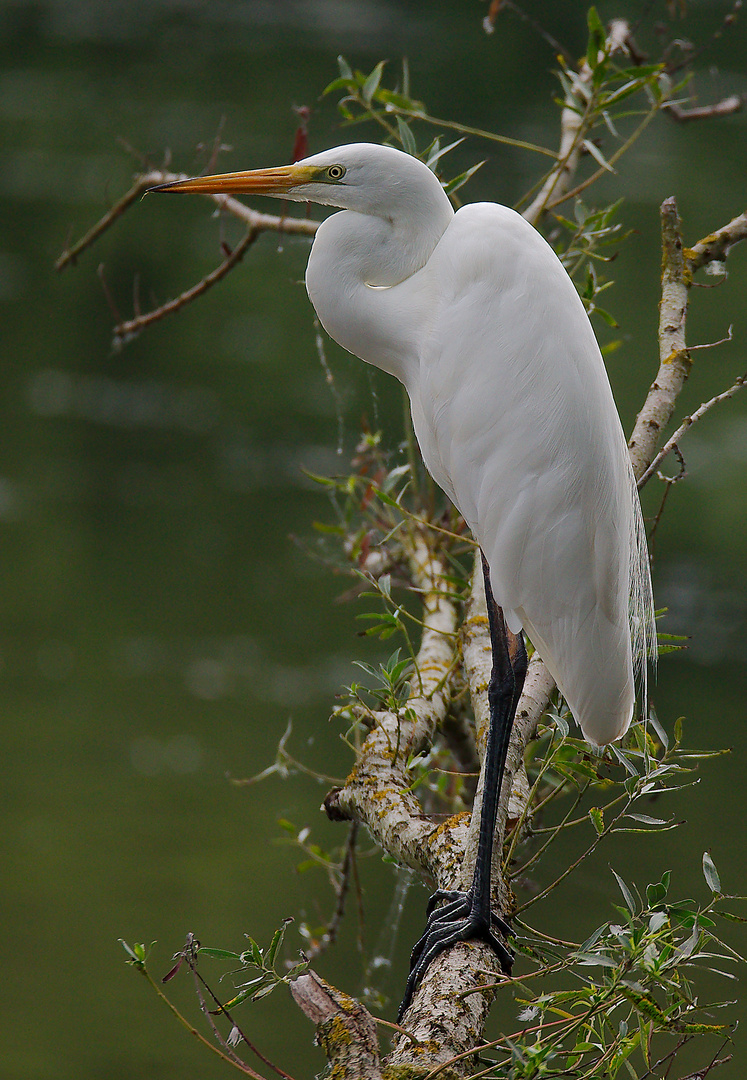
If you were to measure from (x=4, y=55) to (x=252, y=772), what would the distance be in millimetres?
8456

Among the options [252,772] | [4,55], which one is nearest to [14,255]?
[4,55]

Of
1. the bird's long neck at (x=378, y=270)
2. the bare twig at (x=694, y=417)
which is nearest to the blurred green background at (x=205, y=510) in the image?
the bird's long neck at (x=378, y=270)

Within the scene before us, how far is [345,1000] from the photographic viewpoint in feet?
3.41

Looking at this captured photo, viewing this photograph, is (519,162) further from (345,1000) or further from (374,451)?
(345,1000)

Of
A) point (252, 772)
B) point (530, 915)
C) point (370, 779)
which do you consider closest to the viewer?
point (370, 779)

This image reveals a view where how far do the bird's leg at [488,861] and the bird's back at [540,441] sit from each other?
9cm

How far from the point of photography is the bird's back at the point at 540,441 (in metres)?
1.34

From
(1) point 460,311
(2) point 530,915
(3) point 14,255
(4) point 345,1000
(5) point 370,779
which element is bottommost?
(2) point 530,915

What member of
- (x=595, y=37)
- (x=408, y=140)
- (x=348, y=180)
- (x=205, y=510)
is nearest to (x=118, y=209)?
(x=408, y=140)

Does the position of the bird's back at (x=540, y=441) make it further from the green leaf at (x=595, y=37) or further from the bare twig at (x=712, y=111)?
the bare twig at (x=712, y=111)

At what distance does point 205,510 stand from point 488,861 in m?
6.37

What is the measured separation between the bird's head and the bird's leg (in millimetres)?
530

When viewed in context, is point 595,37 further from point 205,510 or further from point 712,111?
point 205,510

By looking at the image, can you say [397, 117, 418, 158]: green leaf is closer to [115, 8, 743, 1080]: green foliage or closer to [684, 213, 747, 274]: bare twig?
[115, 8, 743, 1080]: green foliage
